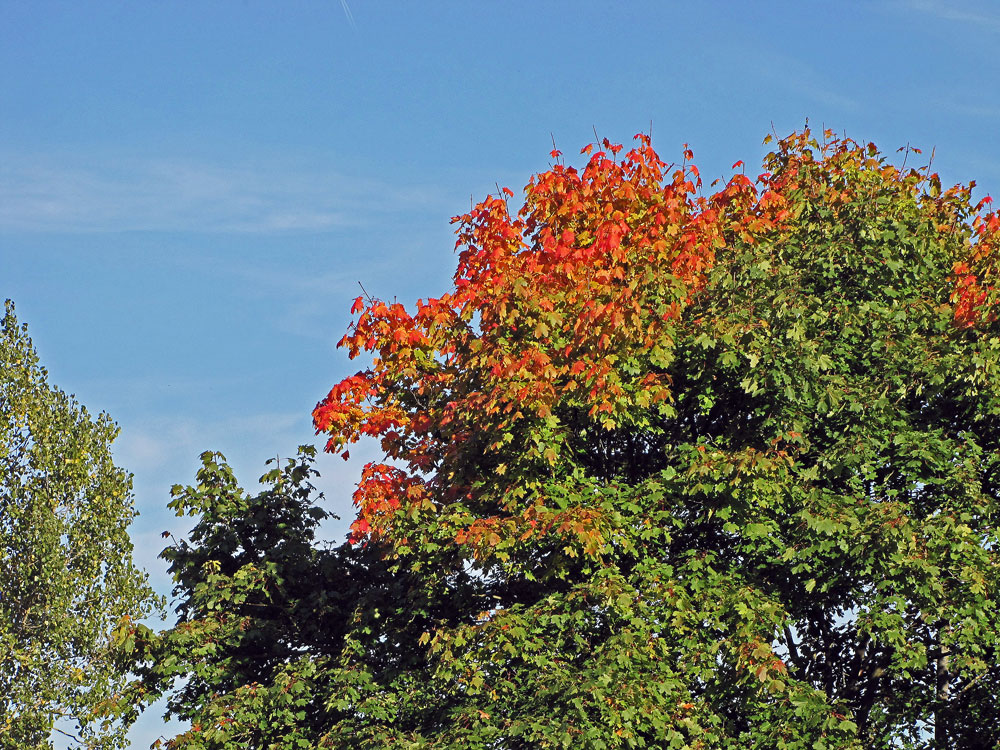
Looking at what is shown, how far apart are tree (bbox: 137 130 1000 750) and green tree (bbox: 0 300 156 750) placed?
10.5 m

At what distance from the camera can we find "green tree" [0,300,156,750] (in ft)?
87.5

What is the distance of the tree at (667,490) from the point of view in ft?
44.9

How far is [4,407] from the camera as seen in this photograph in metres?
28.5

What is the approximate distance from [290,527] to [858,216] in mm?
9909

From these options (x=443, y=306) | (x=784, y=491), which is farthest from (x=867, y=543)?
(x=443, y=306)

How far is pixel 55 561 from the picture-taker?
27.9 m

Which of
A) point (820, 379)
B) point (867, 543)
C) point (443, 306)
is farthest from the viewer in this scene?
point (443, 306)

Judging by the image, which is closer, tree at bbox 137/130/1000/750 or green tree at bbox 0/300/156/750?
tree at bbox 137/130/1000/750

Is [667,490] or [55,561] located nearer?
[667,490]

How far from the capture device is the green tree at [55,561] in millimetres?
26672

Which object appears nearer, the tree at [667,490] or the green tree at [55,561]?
the tree at [667,490]

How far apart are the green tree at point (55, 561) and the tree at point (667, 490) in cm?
1046

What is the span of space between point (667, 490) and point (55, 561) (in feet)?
61.1

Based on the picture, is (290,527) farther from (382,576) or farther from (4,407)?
(4,407)
